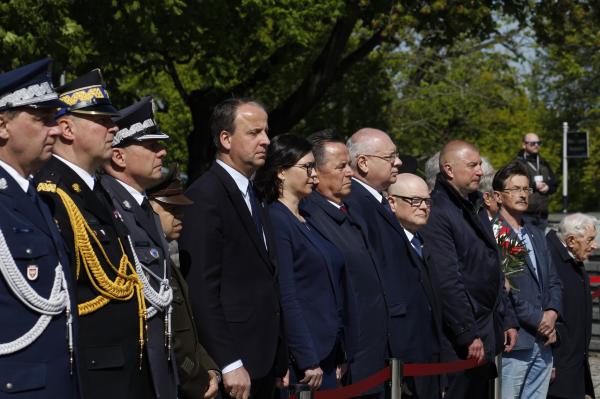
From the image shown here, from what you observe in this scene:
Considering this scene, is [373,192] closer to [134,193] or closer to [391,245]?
[391,245]

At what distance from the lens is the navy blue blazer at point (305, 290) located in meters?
5.84

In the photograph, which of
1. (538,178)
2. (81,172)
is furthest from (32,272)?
(538,178)

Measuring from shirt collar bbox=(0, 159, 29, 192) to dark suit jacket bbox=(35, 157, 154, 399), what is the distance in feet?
0.89

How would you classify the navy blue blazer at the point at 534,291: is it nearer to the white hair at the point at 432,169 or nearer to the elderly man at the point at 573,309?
the elderly man at the point at 573,309

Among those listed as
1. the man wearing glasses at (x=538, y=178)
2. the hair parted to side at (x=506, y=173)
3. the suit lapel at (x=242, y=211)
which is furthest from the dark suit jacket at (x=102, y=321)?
the man wearing glasses at (x=538, y=178)

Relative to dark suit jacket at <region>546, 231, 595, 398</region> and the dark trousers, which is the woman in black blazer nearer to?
the dark trousers

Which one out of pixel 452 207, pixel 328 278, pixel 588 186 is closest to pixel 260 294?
pixel 328 278

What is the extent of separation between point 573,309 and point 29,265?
5770 mm

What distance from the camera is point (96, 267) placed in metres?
4.39

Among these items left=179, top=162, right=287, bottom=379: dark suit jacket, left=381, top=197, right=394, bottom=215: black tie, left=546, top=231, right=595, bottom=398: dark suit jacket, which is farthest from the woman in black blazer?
left=546, top=231, right=595, bottom=398: dark suit jacket

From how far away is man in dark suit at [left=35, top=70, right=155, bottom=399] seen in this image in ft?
14.3

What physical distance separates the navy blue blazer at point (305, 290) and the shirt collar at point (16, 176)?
208cm

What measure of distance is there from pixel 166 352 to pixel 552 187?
11.6 metres

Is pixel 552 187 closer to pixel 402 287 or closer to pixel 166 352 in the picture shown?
pixel 402 287
